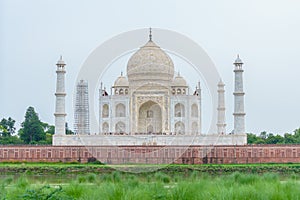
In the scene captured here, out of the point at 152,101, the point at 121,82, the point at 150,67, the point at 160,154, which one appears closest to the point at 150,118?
the point at 152,101

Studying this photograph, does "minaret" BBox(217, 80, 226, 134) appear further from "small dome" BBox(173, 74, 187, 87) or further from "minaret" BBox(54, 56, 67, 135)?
"minaret" BBox(54, 56, 67, 135)

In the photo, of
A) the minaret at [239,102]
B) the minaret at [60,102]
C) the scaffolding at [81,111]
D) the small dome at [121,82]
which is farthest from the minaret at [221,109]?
the minaret at [60,102]

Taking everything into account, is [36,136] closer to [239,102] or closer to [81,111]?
[81,111]

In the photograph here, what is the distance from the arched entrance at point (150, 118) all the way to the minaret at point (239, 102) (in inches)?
182

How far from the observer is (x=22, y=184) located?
958 centimetres

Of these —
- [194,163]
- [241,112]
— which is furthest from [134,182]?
[241,112]

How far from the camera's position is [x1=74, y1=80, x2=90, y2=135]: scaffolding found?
30.2 metres

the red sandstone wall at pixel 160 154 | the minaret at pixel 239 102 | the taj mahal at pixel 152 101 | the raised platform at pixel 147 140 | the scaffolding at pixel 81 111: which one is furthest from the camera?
the scaffolding at pixel 81 111

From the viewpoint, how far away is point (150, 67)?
28.2 m

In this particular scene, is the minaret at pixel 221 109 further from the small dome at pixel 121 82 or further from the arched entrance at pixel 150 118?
the small dome at pixel 121 82

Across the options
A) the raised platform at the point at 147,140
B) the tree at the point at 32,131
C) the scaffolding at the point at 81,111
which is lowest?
the raised platform at the point at 147,140

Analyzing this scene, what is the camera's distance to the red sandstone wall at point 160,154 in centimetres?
2139

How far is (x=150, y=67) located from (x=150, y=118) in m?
2.78

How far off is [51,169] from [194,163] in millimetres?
6052
